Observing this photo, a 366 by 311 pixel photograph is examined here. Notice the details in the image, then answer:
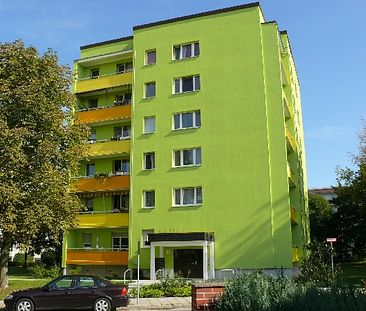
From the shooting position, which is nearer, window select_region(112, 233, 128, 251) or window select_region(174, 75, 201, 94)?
window select_region(174, 75, 201, 94)

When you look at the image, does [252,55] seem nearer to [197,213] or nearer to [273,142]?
[273,142]

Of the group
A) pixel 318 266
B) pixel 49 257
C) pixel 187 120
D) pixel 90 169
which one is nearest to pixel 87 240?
pixel 90 169

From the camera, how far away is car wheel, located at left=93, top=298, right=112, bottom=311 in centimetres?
1861

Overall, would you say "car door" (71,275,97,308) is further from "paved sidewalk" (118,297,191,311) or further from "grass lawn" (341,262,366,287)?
"grass lawn" (341,262,366,287)

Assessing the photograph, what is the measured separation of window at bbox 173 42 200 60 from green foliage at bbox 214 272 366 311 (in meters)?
30.5

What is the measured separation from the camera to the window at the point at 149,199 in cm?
3884

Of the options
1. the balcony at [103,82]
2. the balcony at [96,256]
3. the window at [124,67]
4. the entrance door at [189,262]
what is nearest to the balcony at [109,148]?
the balcony at [103,82]

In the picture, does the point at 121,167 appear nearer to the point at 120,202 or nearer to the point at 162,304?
the point at 120,202

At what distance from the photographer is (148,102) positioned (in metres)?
40.6

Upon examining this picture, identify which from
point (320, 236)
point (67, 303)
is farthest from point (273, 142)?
point (320, 236)

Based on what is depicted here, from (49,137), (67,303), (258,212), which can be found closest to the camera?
(67,303)

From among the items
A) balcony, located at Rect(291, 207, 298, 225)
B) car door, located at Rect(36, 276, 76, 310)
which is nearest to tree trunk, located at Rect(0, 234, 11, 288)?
car door, located at Rect(36, 276, 76, 310)

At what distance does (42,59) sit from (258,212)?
17989mm

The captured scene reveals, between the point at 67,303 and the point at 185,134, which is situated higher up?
the point at 185,134
